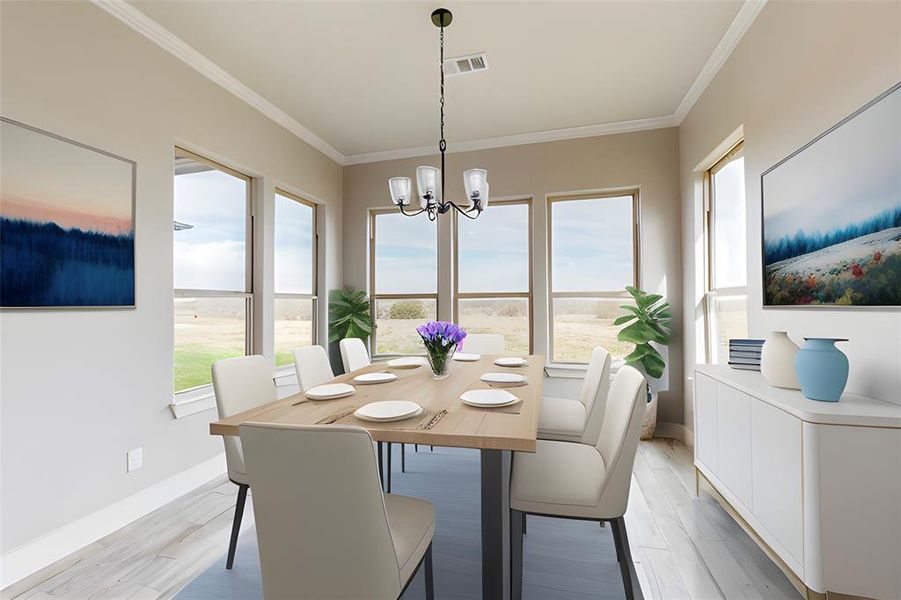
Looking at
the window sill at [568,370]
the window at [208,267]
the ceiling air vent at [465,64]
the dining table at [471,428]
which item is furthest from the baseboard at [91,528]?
the ceiling air vent at [465,64]

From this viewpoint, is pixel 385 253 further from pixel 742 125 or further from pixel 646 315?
pixel 742 125

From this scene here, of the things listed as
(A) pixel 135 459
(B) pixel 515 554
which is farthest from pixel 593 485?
(A) pixel 135 459

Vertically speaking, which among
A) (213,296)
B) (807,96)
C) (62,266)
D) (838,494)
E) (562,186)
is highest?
(562,186)

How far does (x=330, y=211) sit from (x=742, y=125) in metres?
3.69

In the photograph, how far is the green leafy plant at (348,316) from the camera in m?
4.31

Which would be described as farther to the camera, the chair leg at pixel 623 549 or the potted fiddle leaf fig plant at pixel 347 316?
the potted fiddle leaf fig plant at pixel 347 316

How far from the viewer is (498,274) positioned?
13.9ft

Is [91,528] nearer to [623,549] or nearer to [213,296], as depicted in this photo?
[213,296]

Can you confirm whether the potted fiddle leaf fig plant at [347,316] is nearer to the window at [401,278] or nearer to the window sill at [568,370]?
the window at [401,278]

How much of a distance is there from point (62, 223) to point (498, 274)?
3.34 m

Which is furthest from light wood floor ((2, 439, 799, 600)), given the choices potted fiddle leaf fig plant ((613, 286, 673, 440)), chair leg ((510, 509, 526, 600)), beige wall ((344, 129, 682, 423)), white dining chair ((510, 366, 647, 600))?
beige wall ((344, 129, 682, 423))

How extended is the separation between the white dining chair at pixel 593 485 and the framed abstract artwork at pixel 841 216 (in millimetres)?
948

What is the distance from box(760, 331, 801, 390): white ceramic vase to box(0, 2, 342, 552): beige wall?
331 centimetres

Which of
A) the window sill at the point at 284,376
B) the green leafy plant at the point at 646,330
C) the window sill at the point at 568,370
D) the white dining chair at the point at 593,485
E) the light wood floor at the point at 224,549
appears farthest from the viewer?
the window sill at the point at 568,370
